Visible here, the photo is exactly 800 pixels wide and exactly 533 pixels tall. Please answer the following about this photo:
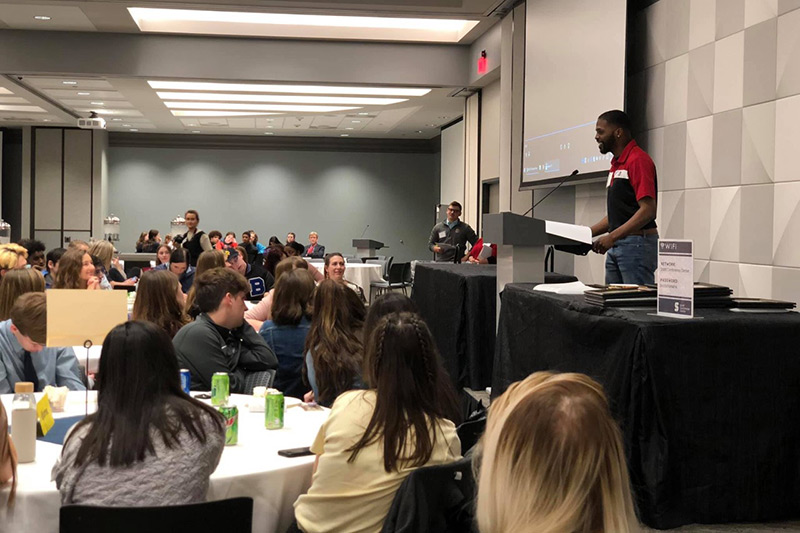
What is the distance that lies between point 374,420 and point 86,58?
32.3 feet

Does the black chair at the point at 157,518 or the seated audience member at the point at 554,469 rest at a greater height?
the seated audience member at the point at 554,469

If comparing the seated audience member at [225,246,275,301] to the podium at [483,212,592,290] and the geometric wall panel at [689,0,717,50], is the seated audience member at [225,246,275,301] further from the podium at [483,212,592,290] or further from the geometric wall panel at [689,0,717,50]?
the geometric wall panel at [689,0,717,50]

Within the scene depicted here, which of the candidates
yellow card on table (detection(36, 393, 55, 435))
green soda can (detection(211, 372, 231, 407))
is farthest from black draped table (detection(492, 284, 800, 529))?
yellow card on table (detection(36, 393, 55, 435))

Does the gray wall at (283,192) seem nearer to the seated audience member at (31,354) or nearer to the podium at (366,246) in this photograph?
the podium at (366,246)

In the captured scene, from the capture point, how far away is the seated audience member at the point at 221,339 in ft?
11.8

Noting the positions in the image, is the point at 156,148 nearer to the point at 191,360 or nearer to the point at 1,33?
the point at 1,33

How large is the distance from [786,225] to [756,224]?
300 mm

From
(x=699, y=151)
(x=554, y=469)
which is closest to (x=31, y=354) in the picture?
(x=554, y=469)

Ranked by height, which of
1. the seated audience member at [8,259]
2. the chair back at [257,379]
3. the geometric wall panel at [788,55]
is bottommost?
the chair back at [257,379]

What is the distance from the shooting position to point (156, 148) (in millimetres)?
20562

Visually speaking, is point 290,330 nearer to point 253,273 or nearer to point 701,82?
point 701,82

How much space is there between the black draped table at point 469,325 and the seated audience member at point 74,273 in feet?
8.07

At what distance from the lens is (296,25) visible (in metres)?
10.8

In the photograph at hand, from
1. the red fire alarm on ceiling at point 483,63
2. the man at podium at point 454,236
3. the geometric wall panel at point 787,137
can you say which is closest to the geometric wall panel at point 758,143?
the geometric wall panel at point 787,137
